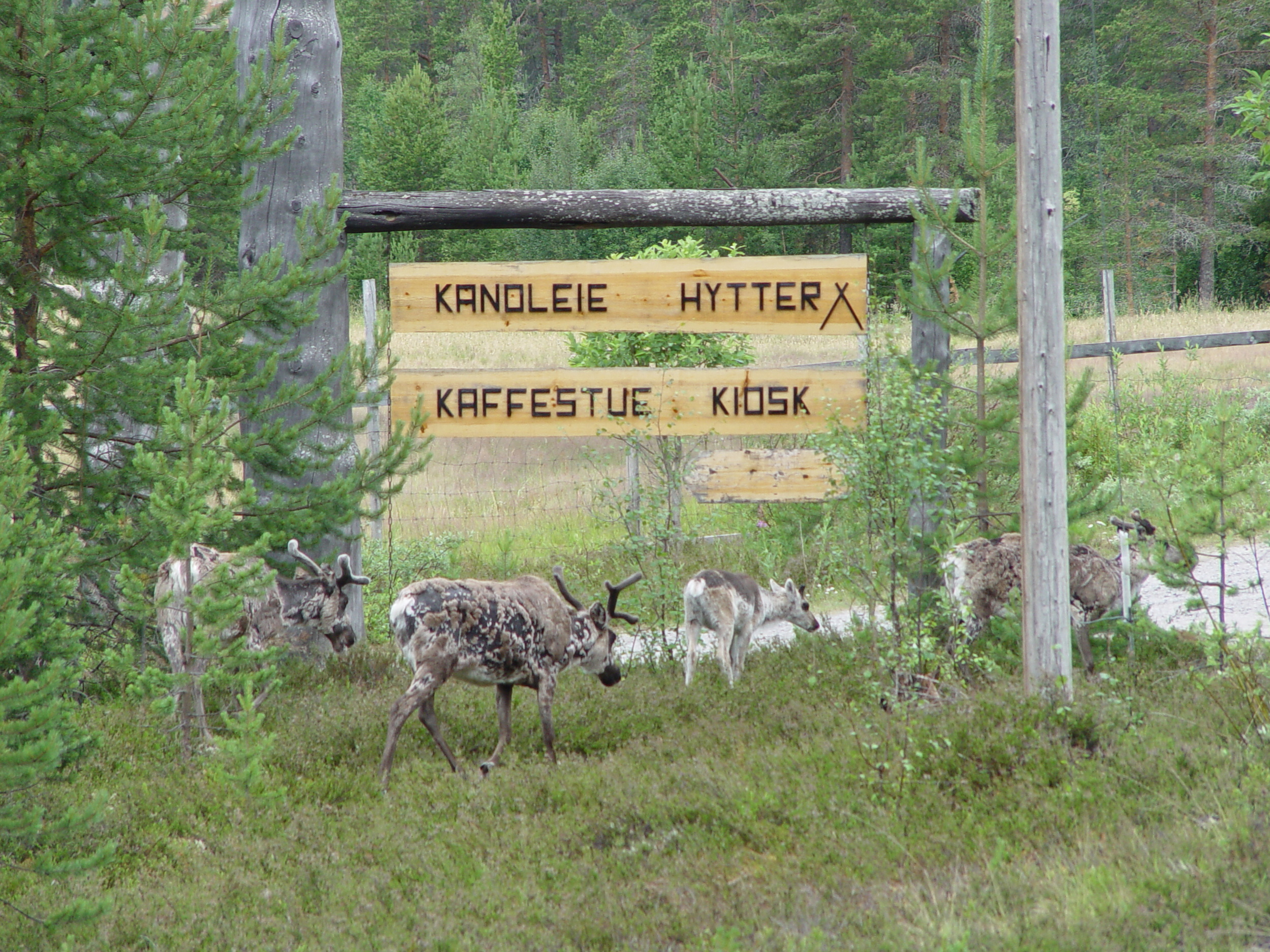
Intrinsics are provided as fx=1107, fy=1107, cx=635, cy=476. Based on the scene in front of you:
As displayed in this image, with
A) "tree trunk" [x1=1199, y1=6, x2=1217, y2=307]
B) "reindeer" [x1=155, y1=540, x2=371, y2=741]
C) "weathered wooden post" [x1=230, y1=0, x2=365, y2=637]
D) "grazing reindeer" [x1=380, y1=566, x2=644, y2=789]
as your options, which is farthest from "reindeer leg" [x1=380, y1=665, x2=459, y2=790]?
"tree trunk" [x1=1199, y1=6, x2=1217, y2=307]

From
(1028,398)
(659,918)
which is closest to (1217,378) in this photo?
(1028,398)

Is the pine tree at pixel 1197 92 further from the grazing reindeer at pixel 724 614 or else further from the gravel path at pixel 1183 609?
the grazing reindeer at pixel 724 614

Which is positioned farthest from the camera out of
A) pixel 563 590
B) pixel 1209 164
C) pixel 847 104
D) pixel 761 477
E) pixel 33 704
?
pixel 847 104

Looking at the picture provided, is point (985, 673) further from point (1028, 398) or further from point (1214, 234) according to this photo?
point (1214, 234)

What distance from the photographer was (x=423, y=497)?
16.9 metres

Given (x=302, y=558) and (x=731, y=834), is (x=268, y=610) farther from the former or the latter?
(x=731, y=834)

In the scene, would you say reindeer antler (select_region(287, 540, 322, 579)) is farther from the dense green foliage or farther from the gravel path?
the dense green foliage

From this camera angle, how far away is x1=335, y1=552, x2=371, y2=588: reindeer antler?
7938 mm

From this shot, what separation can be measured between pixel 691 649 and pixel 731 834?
9.54 ft

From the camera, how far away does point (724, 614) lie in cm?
888

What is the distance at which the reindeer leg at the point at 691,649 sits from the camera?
8.85 metres

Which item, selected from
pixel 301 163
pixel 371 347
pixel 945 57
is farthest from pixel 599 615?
pixel 945 57

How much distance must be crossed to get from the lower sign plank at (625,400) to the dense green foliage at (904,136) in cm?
2275

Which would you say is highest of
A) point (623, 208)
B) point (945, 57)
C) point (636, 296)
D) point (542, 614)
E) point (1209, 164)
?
point (945, 57)
